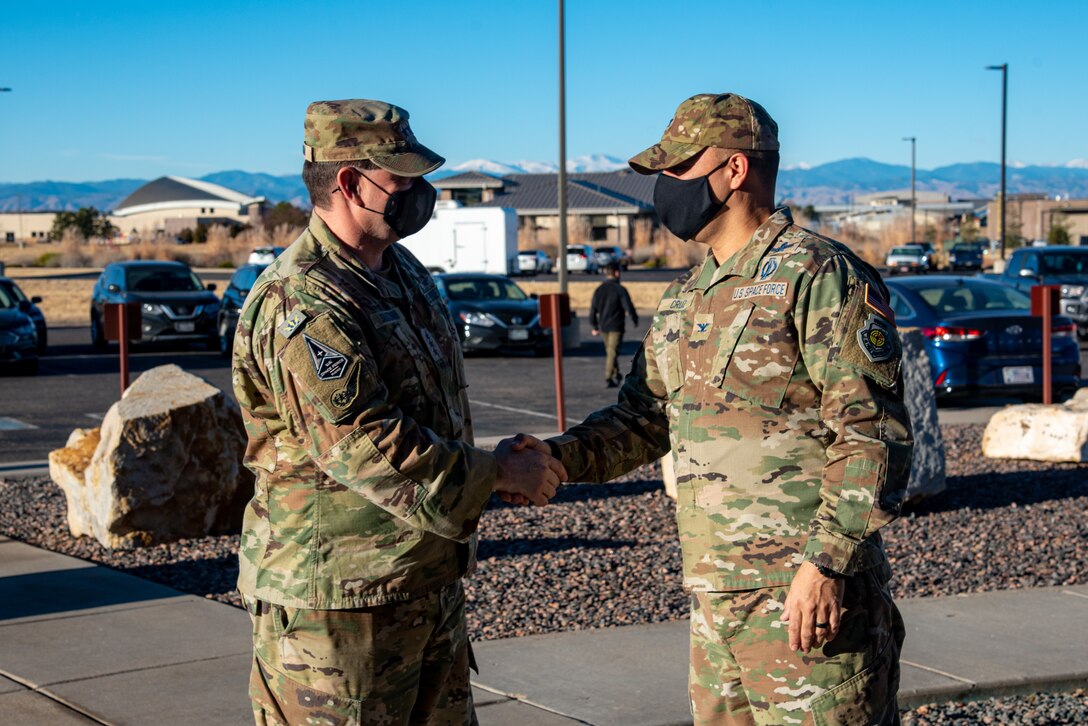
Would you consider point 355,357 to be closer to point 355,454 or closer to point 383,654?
point 355,454

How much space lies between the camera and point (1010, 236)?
7375cm

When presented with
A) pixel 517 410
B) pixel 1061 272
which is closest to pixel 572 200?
pixel 1061 272

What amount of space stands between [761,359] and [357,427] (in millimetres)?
936

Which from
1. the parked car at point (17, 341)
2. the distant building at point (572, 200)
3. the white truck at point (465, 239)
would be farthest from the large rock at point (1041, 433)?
the distant building at point (572, 200)

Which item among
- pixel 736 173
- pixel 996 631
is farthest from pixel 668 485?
pixel 736 173

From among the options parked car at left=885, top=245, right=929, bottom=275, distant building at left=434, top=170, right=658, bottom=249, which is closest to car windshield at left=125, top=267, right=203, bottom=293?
parked car at left=885, top=245, right=929, bottom=275

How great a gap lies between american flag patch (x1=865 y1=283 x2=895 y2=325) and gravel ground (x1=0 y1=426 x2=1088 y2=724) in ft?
7.43

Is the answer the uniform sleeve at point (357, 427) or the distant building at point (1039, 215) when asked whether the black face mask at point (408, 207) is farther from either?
the distant building at point (1039, 215)

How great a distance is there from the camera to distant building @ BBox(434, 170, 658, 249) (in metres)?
88.4

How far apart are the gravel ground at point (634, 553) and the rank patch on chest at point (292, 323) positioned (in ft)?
9.64

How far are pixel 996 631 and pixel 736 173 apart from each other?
3.35 m

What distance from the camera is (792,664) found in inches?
118

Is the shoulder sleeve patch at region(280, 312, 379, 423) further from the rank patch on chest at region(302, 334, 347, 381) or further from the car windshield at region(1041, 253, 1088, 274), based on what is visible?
the car windshield at region(1041, 253, 1088, 274)

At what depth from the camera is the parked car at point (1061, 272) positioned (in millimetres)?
22531
